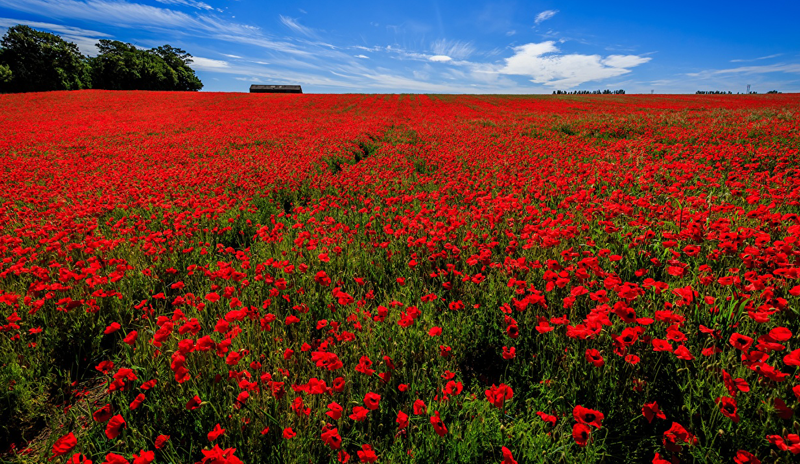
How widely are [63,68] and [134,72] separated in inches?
365

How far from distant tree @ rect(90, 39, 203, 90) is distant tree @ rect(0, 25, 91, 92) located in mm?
4369

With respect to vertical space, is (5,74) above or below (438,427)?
above

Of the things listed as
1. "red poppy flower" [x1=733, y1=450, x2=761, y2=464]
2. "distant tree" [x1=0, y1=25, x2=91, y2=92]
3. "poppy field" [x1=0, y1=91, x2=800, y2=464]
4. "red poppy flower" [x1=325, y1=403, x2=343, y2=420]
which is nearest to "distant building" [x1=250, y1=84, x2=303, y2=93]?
"distant tree" [x1=0, y1=25, x2=91, y2=92]

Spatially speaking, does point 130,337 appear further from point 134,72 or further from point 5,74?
point 134,72

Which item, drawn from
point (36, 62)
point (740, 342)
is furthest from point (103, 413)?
point (36, 62)

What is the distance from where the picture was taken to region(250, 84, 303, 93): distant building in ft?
206

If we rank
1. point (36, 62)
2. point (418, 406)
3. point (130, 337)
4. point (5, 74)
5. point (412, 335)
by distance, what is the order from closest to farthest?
point (418, 406) < point (130, 337) < point (412, 335) < point (5, 74) < point (36, 62)

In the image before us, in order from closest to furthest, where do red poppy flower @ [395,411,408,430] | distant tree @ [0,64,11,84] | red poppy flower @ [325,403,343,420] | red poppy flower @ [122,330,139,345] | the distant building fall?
red poppy flower @ [325,403,343,420]
red poppy flower @ [395,411,408,430]
red poppy flower @ [122,330,139,345]
distant tree @ [0,64,11,84]
the distant building

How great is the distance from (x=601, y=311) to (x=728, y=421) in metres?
0.75

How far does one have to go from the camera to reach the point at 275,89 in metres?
64.0

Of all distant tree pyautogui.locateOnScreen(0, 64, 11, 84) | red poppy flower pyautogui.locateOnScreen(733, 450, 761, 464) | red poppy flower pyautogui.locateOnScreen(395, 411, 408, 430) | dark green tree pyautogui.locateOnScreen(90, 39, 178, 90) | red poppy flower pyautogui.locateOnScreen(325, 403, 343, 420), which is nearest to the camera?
red poppy flower pyautogui.locateOnScreen(733, 450, 761, 464)

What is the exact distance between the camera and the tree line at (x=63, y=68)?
47750 millimetres

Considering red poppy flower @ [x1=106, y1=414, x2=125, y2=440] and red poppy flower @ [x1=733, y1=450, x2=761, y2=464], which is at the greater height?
red poppy flower @ [x1=733, y1=450, x2=761, y2=464]

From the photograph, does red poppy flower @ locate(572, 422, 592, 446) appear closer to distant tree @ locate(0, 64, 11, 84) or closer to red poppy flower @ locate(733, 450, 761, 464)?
red poppy flower @ locate(733, 450, 761, 464)
